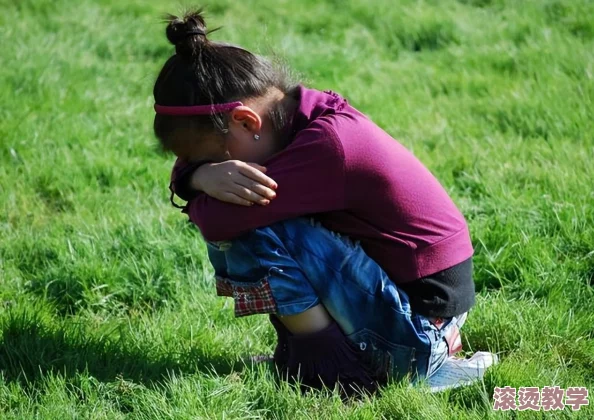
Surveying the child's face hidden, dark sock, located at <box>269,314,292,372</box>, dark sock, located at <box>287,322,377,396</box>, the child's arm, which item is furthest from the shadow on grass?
the child's face hidden

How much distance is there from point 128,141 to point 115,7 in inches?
103

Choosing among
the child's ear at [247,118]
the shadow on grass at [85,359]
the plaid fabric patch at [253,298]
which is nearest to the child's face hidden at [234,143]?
the child's ear at [247,118]

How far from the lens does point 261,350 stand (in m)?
3.21

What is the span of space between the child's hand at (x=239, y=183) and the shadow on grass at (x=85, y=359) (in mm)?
584

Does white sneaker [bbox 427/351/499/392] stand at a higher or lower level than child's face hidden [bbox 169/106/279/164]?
lower

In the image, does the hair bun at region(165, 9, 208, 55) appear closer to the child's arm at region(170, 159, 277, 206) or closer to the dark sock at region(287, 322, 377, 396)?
the child's arm at region(170, 159, 277, 206)

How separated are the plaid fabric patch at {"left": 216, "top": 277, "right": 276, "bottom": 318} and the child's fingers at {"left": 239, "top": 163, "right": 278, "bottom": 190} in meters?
0.29

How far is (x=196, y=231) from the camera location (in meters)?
3.98

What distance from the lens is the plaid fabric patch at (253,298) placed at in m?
2.78

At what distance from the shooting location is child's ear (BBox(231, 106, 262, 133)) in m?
2.77

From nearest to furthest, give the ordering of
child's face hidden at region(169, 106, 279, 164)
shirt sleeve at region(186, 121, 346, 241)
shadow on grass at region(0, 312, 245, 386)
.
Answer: shirt sleeve at region(186, 121, 346, 241), child's face hidden at region(169, 106, 279, 164), shadow on grass at region(0, 312, 245, 386)

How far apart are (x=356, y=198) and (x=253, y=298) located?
44 cm

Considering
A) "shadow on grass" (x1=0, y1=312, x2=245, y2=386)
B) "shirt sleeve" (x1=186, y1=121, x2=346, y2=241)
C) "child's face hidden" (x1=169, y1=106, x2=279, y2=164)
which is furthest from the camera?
Answer: "shadow on grass" (x1=0, y1=312, x2=245, y2=386)

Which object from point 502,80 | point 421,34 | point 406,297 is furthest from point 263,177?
point 421,34
